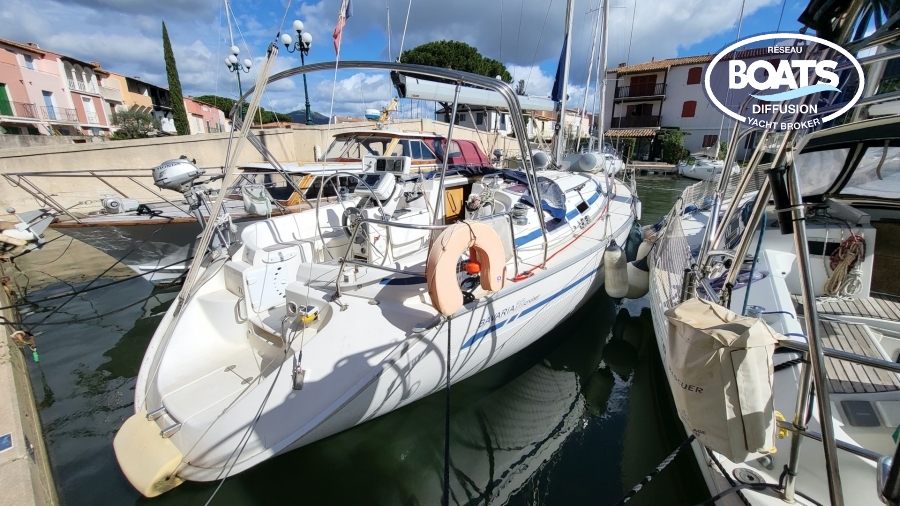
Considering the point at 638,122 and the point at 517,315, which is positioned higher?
the point at 638,122

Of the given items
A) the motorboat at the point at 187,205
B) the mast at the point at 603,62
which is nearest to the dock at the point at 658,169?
the mast at the point at 603,62

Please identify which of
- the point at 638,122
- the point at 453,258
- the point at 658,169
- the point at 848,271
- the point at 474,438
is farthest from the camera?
the point at 638,122

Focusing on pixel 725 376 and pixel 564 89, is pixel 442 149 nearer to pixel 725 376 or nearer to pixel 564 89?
pixel 564 89

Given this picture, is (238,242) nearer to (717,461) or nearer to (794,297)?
(717,461)

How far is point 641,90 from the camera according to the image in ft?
96.9

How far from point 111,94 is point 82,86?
336 centimetres

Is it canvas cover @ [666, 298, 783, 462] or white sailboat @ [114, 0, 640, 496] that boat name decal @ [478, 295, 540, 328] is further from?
canvas cover @ [666, 298, 783, 462]

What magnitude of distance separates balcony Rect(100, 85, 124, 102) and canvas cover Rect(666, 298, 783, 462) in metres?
45.1

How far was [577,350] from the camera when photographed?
15.8ft

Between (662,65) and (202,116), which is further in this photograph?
(202,116)

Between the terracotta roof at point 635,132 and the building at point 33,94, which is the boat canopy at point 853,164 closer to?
the terracotta roof at point 635,132

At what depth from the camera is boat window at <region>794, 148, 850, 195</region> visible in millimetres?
3869

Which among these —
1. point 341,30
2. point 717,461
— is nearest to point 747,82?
point 717,461

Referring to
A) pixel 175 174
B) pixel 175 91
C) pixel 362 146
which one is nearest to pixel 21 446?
pixel 175 174
